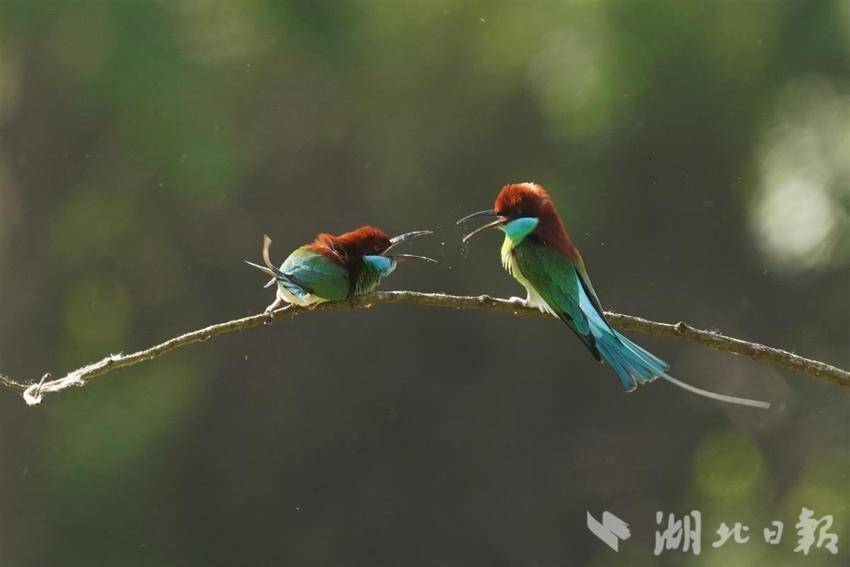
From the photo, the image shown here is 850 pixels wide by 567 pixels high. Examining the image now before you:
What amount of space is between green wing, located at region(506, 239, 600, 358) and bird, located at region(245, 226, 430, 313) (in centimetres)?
15

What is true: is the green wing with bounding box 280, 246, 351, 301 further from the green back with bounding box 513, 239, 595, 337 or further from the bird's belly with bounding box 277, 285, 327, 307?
the green back with bounding box 513, 239, 595, 337

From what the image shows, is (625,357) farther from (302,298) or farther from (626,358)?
(302,298)

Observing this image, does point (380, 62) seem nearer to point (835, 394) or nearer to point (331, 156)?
point (331, 156)

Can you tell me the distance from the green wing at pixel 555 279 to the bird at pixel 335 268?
15 cm

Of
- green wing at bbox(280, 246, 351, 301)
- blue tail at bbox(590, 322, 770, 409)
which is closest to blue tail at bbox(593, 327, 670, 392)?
blue tail at bbox(590, 322, 770, 409)

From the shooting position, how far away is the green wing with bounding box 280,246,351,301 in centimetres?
184

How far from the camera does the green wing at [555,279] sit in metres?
1.77

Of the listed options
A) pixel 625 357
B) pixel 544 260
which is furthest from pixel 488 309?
pixel 544 260

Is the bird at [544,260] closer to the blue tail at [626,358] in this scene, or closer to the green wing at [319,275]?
the blue tail at [626,358]

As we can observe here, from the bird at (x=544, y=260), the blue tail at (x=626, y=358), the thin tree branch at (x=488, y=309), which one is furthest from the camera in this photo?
the bird at (x=544, y=260)

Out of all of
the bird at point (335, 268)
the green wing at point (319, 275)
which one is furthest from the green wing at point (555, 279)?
the green wing at point (319, 275)

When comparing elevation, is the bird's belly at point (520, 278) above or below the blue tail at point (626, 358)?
above

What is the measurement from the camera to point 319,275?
186 centimetres

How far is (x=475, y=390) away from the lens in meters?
6.23
